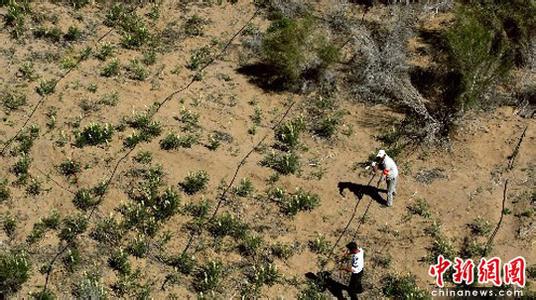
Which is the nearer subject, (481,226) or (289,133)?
(481,226)

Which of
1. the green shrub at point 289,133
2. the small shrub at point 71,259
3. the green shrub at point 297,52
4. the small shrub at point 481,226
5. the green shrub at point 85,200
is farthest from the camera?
the green shrub at point 297,52

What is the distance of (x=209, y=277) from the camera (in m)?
11.8

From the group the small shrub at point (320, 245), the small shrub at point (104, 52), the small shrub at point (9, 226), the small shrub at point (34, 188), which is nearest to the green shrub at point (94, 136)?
the small shrub at point (34, 188)

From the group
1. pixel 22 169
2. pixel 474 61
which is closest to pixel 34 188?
pixel 22 169

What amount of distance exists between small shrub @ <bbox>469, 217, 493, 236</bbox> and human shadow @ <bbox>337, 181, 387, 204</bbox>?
5.70 ft

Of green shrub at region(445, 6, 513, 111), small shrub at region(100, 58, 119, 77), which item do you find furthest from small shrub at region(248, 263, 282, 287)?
small shrub at region(100, 58, 119, 77)

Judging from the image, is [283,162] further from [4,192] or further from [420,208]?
[4,192]

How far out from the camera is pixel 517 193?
13484 mm

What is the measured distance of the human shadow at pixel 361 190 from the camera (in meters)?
13.4

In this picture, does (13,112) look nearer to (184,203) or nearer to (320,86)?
(184,203)

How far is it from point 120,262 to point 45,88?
201 inches

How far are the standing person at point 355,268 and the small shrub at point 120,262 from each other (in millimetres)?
3748

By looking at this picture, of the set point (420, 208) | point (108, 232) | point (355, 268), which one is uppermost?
point (108, 232)

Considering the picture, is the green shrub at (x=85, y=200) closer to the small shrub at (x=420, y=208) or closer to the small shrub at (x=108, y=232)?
the small shrub at (x=108, y=232)
